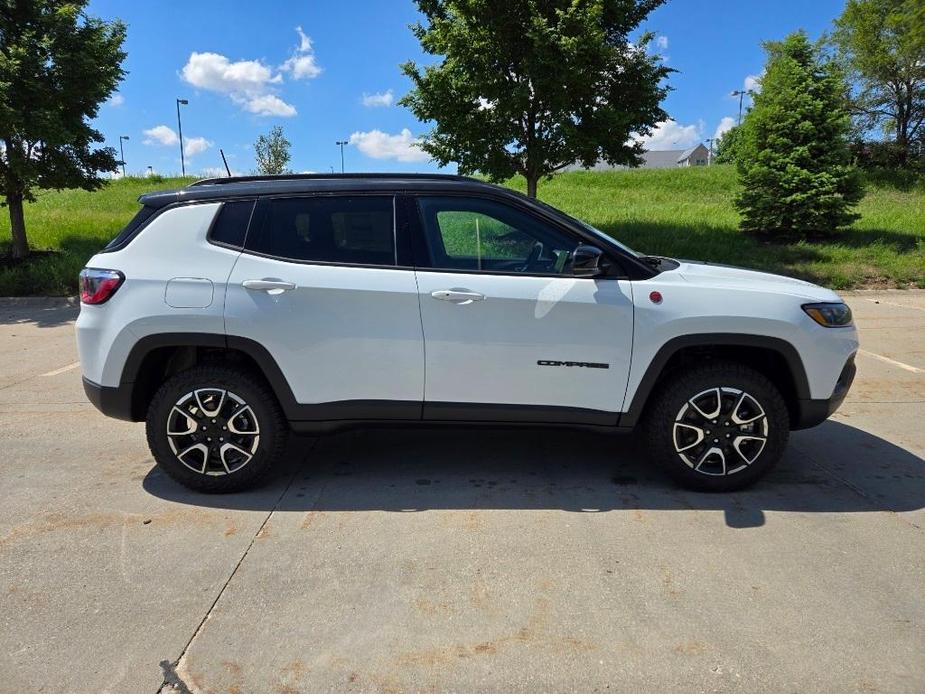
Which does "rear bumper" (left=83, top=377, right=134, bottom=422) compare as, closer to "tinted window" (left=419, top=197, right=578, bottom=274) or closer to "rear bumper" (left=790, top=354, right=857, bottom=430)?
"tinted window" (left=419, top=197, right=578, bottom=274)

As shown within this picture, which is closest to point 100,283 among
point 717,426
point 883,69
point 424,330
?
point 424,330

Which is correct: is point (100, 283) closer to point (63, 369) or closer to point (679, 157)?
point (63, 369)

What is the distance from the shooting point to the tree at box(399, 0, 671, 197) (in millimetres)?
13398

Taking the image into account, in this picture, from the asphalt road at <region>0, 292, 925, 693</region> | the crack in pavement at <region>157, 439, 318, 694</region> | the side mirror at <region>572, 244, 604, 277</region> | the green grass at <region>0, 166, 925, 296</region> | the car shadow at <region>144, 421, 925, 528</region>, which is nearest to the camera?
the crack in pavement at <region>157, 439, 318, 694</region>

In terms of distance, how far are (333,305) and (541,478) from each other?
5.52 ft

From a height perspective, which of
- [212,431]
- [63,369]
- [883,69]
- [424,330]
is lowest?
[63,369]

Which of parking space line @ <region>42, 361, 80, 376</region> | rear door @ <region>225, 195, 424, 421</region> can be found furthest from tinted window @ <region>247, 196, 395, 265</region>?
parking space line @ <region>42, 361, 80, 376</region>

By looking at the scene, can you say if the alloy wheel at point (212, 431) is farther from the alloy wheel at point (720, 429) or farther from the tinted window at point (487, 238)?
the alloy wheel at point (720, 429)

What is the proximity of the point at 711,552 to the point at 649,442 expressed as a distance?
2.53 feet

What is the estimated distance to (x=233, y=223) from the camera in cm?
371

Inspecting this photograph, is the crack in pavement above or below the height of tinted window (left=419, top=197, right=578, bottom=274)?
below

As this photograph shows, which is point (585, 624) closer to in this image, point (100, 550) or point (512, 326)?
point (512, 326)

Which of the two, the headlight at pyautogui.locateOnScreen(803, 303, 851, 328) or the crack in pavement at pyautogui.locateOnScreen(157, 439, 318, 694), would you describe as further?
the headlight at pyautogui.locateOnScreen(803, 303, 851, 328)

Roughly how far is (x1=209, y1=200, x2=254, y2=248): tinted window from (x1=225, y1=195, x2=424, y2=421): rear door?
49 mm
